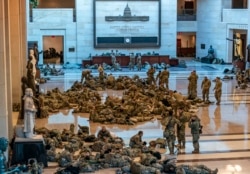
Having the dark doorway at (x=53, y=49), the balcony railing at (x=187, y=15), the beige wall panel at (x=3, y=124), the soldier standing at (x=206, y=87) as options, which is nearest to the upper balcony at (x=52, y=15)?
the dark doorway at (x=53, y=49)

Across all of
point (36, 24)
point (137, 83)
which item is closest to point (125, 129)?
point (137, 83)

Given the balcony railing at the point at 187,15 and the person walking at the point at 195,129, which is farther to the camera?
the balcony railing at the point at 187,15

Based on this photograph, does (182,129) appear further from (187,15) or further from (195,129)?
(187,15)

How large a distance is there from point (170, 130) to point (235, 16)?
26.7 m

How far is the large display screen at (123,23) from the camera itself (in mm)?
40000

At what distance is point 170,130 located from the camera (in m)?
14.4

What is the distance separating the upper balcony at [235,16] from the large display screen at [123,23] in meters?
5.04

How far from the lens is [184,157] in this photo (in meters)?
14.2

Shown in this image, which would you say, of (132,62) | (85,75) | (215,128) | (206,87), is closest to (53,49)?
(132,62)

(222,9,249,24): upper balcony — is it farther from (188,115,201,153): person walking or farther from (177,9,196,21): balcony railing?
(188,115,201,153): person walking

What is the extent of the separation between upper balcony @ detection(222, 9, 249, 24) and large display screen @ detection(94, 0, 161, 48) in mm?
5043

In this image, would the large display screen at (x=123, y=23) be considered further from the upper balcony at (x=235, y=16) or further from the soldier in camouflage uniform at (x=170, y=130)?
the soldier in camouflage uniform at (x=170, y=130)

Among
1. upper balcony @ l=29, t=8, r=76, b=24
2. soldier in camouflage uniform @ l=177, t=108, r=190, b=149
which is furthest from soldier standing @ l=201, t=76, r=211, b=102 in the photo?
upper balcony @ l=29, t=8, r=76, b=24

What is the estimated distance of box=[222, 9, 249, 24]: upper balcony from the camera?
1516 inches
